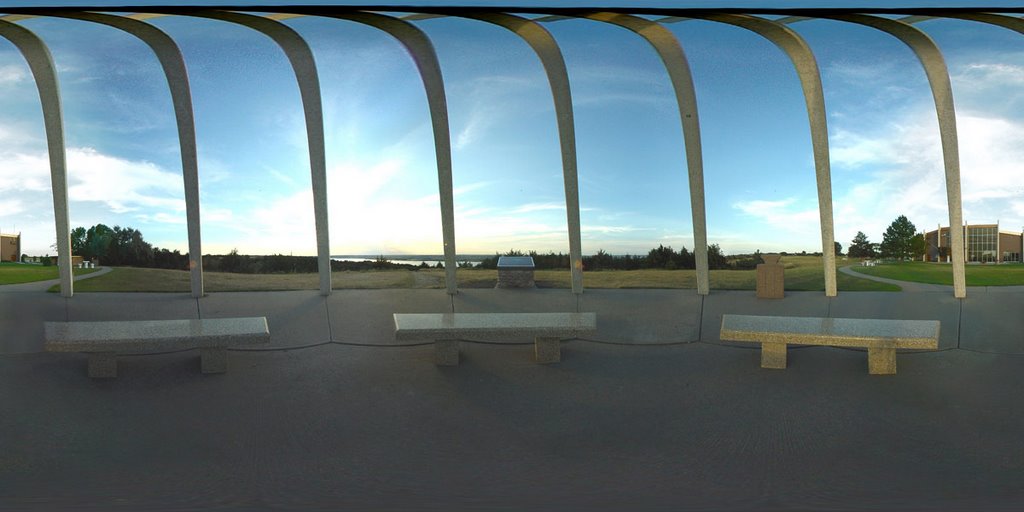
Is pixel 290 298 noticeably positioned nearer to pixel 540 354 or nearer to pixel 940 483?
pixel 540 354

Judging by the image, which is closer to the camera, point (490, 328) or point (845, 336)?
point (845, 336)

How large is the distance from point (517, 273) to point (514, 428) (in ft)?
24.1

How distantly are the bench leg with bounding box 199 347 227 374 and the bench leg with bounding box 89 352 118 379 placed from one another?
80 centimetres

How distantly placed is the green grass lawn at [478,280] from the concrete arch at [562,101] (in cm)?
96

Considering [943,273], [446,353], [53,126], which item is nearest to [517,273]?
[446,353]

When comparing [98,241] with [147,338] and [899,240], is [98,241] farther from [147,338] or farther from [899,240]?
[899,240]

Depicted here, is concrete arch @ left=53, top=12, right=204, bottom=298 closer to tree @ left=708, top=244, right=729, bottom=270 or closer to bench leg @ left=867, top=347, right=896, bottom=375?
tree @ left=708, top=244, right=729, bottom=270

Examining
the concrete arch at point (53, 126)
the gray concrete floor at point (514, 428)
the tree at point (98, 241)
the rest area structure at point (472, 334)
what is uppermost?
the concrete arch at point (53, 126)

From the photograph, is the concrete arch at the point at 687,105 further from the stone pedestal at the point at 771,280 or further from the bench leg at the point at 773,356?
the bench leg at the point at 773,356

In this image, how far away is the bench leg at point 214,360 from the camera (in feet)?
20.5

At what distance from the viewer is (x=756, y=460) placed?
3848mm

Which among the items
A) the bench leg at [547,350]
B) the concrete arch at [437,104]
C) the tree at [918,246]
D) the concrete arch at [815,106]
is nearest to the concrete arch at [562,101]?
the concrete arch at [437,104]

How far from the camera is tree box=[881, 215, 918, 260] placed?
11678 millimetres

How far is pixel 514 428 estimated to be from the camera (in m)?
4.57
